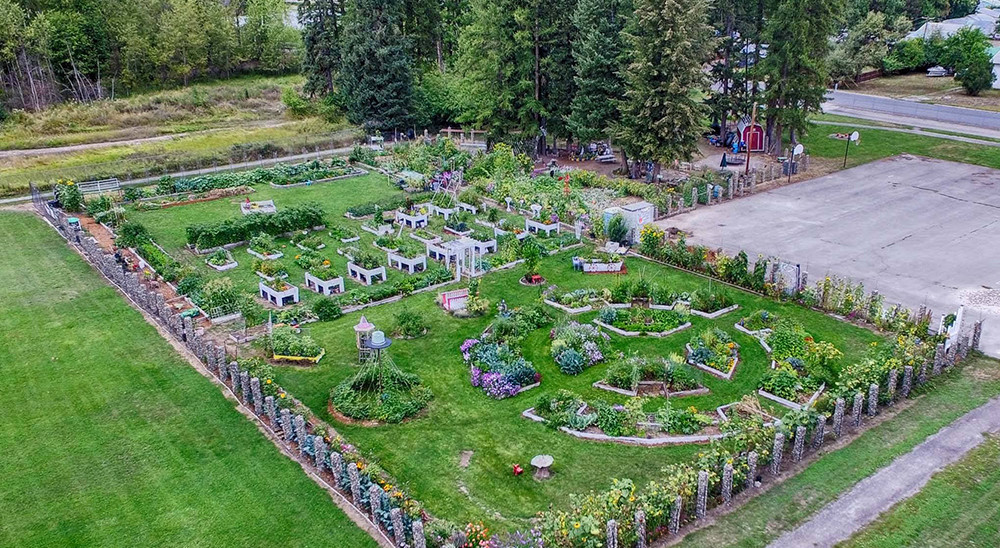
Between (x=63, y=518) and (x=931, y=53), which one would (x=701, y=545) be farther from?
(x=931, y=53)

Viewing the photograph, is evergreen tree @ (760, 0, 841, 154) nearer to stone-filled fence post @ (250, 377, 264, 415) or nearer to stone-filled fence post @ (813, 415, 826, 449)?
stone-filled fence post @ (813, 415, 826, 449)

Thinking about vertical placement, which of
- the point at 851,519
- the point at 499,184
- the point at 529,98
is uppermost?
the point at 529,98

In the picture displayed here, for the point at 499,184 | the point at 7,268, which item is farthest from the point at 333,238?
the point at 7,268

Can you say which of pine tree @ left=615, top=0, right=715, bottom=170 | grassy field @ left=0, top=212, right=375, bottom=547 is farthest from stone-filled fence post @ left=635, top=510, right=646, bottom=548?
pine tree @ left=615, top=0, right=715, bottom=170

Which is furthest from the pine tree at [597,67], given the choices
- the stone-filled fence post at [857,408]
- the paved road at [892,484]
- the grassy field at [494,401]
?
the paved road at [892,484]

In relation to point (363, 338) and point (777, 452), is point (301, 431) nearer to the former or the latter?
point (363, 338)

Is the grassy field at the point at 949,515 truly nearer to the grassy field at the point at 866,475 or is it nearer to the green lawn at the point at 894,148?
the grassy field at the point at 866,475

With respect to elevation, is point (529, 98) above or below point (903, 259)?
above
